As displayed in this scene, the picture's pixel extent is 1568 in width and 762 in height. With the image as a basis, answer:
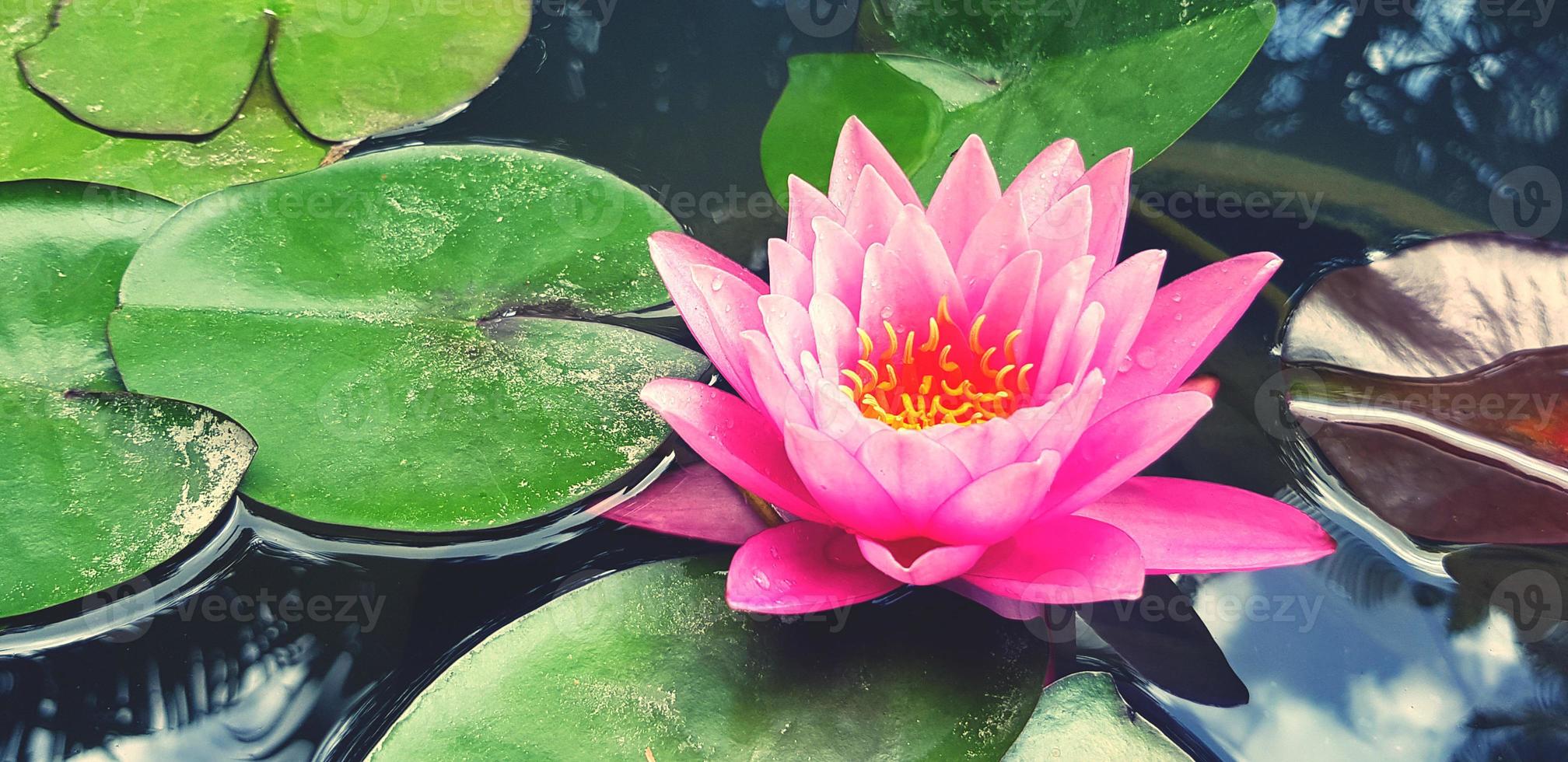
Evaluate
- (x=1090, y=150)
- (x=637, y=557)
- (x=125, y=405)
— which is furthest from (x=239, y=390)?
(x=1090, y=150)

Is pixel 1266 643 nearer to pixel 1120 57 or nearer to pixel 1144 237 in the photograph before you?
pixel 1144 237

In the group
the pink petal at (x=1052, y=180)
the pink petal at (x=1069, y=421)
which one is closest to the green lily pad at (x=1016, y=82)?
the pink petal at (x=1052, y=180)

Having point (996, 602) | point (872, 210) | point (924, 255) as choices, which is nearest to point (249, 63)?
point (872, 210)

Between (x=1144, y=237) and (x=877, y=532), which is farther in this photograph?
(x=1144, y=237)

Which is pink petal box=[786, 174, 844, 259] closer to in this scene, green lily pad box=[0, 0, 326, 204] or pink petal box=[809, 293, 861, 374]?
pink petal box=[809, 293, 861, 374]

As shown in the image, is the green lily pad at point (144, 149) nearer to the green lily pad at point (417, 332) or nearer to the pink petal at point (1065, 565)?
the green lily pad at point (417, 332)

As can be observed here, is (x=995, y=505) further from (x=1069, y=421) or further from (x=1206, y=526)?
(x=1206, y=526)
